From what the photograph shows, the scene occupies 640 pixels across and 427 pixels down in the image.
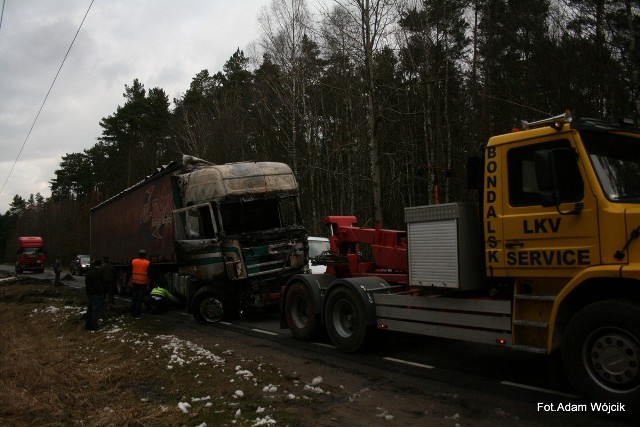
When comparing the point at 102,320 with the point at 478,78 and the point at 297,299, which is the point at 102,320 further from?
the point at 478,78

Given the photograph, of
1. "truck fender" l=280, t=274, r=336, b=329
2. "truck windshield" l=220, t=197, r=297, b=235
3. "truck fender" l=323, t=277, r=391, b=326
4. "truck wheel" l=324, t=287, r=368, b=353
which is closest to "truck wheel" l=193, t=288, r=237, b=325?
"truck windshield" l=220, t=197, r=297, b=235

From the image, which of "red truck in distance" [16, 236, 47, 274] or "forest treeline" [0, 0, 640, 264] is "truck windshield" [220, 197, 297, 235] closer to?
"forest treeline" [0, 0, 640, 264]

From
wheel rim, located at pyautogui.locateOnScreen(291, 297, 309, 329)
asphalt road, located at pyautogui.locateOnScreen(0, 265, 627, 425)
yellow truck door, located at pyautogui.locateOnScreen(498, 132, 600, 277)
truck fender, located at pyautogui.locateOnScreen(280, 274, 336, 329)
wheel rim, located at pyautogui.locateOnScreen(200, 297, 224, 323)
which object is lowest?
asphalt road, located at pyautogui.locateOnScreen(0, 265, 627, 425)

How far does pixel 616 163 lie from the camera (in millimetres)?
5488

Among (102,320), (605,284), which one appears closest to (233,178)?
(102,320)

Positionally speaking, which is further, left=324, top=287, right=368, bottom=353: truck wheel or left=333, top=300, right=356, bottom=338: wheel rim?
left=333, top=300, right=356, bottom=338: wheel rim

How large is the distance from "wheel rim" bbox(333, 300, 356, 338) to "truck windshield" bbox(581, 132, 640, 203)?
4.23 metres

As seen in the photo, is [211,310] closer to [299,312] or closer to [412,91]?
[299,312]

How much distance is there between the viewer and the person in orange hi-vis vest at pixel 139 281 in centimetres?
1327

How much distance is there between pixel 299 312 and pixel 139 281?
5.73 metres

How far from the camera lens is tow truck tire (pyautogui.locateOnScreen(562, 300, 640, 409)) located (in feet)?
15.6

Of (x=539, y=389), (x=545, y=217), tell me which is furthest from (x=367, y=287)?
(x=545, y=217)

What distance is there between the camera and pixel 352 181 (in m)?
26.4

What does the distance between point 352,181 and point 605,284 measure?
21.4 meters
